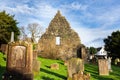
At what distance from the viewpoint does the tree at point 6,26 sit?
36.9 m

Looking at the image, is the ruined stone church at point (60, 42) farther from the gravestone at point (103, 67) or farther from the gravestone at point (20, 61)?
the gravestone at point (20, 61)

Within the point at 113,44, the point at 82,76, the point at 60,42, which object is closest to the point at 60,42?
the point at 60,42

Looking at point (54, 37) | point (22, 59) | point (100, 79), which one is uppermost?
point (54, 37)

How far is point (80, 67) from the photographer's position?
18.2 m

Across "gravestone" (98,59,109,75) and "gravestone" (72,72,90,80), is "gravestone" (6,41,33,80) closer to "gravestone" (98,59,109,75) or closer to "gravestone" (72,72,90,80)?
"gravestone" (72,72,90,80)

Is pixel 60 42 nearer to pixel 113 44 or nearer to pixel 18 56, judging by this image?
pixel 113 44

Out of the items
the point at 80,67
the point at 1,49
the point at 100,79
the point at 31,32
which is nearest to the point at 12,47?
the point at 80,67

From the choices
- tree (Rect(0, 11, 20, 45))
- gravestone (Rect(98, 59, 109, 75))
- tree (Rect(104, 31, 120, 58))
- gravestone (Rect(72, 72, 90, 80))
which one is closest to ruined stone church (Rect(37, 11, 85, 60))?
tree (Rect(0, 11, 20, 45))

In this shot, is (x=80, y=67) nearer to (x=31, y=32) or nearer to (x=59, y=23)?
(x=59, y=23)

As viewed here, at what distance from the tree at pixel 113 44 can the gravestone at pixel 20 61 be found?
43100mm

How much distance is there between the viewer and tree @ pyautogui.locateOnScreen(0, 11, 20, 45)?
1452 inches

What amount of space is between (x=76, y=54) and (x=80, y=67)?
24.7 metres

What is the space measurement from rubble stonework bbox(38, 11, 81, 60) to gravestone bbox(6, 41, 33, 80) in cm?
2928

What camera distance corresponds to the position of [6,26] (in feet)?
125
